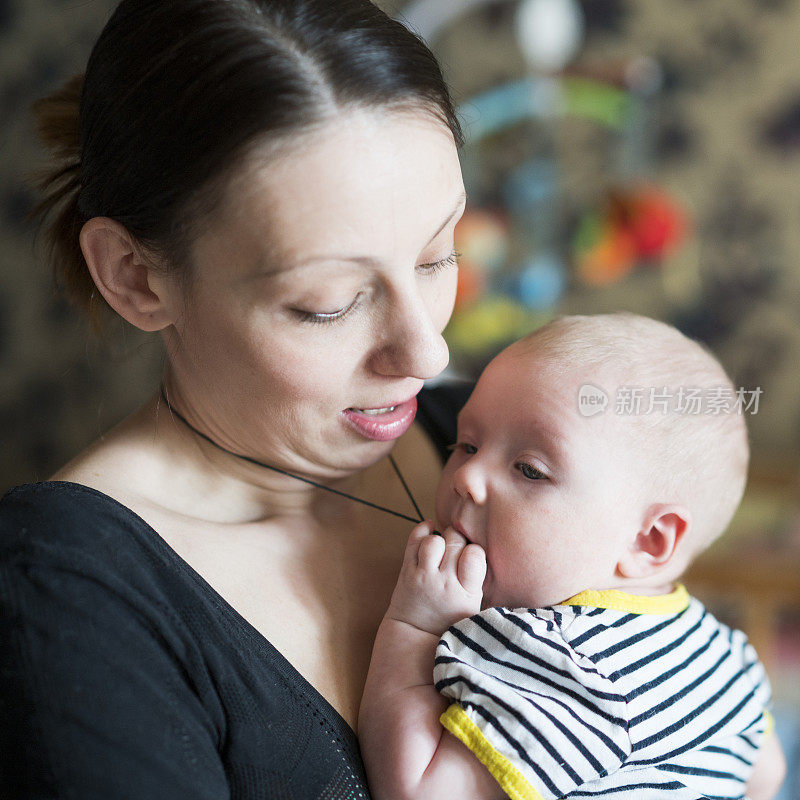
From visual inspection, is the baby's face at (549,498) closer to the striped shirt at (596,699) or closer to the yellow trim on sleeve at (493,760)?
the striped shirt at (596,699)

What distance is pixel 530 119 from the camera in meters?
3.20

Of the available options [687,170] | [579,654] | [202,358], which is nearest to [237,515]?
[202,358]

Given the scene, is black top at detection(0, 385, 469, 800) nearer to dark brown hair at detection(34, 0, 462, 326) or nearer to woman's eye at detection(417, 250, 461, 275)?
dark brown hair at detection(34, 0, 462, 326)

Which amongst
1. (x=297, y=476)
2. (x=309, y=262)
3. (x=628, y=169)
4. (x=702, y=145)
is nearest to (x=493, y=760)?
(x=297, y=476)

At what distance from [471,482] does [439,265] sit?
26 centimetres

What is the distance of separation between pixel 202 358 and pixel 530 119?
2.54 m

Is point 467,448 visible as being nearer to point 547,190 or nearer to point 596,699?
point 596,699

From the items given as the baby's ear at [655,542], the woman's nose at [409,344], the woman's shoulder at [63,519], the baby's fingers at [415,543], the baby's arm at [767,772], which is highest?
the woman's nose at [409,344]

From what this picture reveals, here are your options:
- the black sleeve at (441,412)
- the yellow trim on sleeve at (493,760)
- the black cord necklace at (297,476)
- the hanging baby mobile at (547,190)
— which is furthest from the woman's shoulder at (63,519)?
the hanging baby mobile at (547,190)

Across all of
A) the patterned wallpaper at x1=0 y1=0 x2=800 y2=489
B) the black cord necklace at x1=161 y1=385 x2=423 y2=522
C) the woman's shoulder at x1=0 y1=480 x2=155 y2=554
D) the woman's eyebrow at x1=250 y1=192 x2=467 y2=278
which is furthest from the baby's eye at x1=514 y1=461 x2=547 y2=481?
the patterned wallpaper at x1=0 y1=0 x2=800 y2=489

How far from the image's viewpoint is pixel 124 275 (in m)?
0.98

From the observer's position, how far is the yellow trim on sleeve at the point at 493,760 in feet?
2.75

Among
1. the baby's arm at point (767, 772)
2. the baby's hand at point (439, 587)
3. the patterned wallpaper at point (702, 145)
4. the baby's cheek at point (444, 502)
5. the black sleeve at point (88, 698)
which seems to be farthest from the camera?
the patterned wallpaper at point (702, 145)

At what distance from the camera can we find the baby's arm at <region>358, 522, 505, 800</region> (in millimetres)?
865
